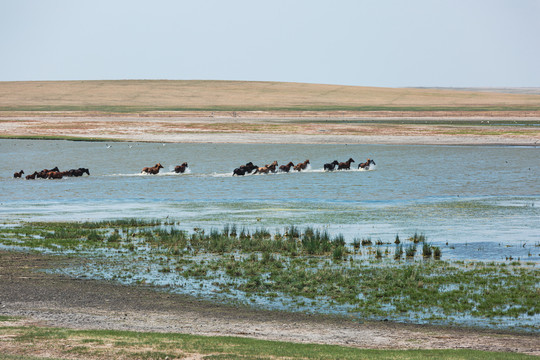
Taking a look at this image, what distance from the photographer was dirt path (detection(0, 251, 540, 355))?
14.0 metres

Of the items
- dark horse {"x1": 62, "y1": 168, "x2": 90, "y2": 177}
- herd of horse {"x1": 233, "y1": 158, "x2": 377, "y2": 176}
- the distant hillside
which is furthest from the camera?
the distant hillside

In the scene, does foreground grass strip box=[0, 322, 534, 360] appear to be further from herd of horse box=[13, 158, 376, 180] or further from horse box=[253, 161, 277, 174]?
horse box=[253, 161, 277, 174]

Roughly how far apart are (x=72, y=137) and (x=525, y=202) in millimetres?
56296

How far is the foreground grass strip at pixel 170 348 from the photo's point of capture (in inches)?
497

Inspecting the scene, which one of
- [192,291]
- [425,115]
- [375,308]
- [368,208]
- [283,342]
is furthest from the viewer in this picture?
[425,115]

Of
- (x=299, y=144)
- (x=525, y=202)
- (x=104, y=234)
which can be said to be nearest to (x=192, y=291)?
(x=104, y=234)

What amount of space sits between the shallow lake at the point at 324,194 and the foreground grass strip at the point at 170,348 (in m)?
9.40

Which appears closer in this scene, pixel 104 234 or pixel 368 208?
pixel 104 234

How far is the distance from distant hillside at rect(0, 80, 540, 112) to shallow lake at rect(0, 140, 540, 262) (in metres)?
73.8

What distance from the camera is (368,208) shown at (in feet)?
109

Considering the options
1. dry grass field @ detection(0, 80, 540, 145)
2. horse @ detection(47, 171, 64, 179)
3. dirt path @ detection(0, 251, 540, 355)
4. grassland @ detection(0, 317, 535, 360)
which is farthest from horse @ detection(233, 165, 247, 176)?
grassland @ detection(0, 317, 535, 360)

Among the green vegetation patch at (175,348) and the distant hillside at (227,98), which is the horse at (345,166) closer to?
Result: the green vegetation patch at (175,348)

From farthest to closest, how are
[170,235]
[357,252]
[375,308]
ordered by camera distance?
[170,235] < [357,252] < [375,308]

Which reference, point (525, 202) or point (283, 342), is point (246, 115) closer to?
point (525, 202)
